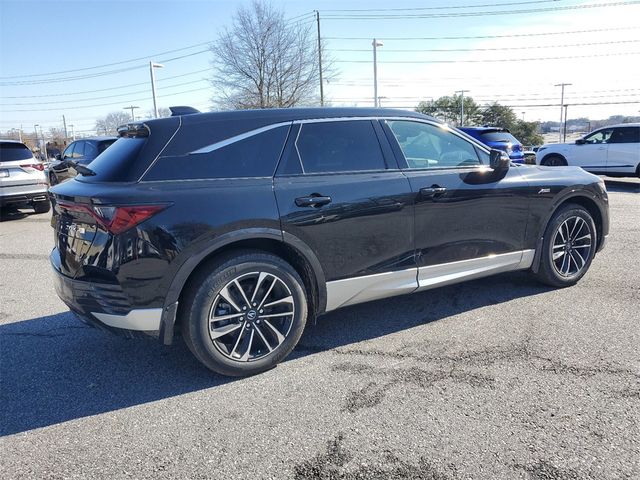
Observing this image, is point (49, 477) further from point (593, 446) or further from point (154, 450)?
point (593, 446)

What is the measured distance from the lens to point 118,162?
10.7 ft

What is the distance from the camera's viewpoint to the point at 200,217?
3090 millimetres

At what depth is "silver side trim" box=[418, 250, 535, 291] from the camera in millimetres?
4000

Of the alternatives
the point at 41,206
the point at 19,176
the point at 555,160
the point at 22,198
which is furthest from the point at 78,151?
the point at 555,160

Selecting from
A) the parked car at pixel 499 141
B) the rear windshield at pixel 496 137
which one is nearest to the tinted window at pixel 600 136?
the parked car at pixel 499 141

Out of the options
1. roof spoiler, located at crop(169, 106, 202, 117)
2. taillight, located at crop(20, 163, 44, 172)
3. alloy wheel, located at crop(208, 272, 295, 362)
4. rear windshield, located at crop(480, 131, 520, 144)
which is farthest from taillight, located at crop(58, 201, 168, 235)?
rear windshield, located at crop(480, 131, 520, 144)

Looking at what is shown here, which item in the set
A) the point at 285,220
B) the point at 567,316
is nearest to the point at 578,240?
the point at 567,316

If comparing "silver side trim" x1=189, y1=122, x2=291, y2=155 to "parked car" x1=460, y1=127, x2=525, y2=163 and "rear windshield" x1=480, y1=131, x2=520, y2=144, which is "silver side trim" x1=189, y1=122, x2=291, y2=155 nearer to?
"parked car" x1=460, y1=127, x2=525, y2=163

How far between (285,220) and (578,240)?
10.8 ft

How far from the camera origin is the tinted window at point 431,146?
13.1 ft

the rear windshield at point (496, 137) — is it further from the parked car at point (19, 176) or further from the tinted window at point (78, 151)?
the parked car at point (19, 176)

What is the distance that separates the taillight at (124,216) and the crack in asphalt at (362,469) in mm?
1688

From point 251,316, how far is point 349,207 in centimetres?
106

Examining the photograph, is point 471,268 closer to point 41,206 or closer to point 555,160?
point 41,206
